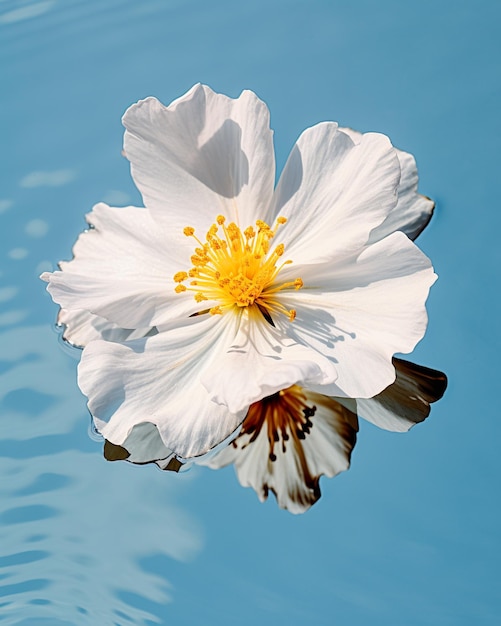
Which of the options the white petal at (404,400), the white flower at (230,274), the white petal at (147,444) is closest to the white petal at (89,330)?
the white flower at (230,274)

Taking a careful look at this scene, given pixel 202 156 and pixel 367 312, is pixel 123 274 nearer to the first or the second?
pixel 202 156


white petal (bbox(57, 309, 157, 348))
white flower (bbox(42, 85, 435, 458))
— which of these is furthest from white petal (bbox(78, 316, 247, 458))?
white petal (bbox(57, 309, 157, 348))

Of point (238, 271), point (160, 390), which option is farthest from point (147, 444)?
point (238, 271)

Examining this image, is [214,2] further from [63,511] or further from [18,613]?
[18,613]

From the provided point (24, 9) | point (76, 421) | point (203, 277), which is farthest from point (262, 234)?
point (24, 9)

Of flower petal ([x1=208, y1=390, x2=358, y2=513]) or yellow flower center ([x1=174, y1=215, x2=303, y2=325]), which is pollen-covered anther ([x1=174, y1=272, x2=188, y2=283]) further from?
flower petal ([x1=208, y1=390, x2=358, y2=513])

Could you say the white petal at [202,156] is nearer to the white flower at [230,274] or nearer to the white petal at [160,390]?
the white flower at [230,274]
